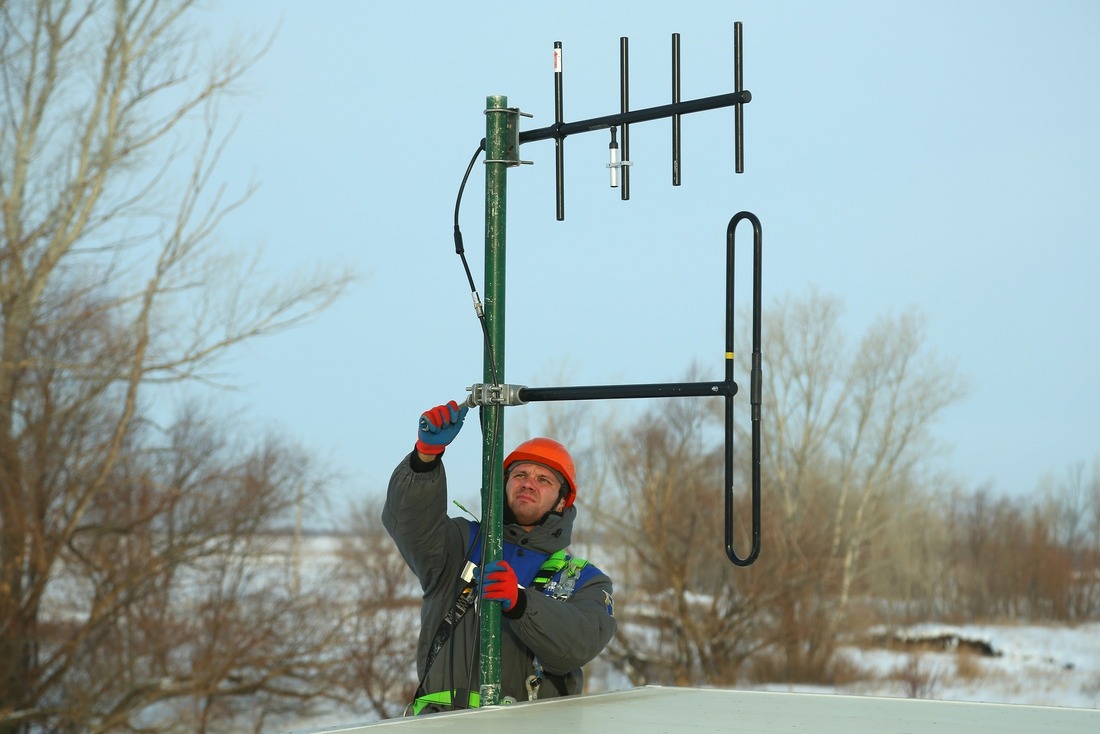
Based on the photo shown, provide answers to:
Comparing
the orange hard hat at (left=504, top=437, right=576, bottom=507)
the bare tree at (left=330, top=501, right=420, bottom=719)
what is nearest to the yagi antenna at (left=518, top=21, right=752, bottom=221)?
the orange hard hat at (left=504, top=437, right=576, bottom=507)

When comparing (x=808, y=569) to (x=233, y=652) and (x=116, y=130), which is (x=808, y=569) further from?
(x=116, y=130)

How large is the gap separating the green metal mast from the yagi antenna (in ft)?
0.25

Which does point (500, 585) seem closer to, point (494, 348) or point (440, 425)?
point (440, 425)

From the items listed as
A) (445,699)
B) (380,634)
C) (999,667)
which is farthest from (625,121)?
(999,667)

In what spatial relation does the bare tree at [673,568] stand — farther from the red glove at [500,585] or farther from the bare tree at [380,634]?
the red glove at [500,585]

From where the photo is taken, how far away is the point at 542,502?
3.43 metres

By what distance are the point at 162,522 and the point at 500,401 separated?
49.3 ft

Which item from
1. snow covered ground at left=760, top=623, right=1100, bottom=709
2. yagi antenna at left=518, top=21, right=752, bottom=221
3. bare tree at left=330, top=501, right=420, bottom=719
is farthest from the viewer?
snow covered ground at left=760, top=623, right=1100, bottom=709

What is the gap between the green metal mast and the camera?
9.65 ft

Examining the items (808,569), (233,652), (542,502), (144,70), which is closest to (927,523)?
(808,569)

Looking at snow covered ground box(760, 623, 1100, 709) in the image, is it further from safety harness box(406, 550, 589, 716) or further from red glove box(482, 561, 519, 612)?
red glove box(482, 561, 519, 612)

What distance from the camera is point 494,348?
2.99m

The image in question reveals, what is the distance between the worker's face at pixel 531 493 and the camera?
3.41 m

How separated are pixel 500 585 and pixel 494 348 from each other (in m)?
0.57
